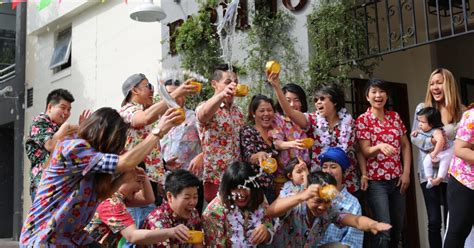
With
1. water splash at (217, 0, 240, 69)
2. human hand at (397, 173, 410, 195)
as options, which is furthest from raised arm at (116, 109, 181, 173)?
water splash at (217, 0, 240, 69)

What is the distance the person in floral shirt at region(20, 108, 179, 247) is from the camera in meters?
2.80

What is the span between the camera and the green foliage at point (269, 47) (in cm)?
653

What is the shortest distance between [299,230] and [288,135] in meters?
0.95

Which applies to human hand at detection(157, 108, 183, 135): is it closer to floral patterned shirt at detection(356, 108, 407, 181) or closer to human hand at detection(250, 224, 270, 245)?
human hand at detection(250, 224, 270, 245)

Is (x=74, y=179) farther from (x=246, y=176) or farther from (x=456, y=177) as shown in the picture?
(x=456, y=177)

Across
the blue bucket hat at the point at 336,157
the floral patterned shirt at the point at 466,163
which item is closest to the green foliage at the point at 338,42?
the blue bucket hat at the point at 336,157

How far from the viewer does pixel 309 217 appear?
13.2 feet

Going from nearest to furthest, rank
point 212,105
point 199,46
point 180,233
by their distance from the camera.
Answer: point 180,233 → point 212,105 → point 199,46

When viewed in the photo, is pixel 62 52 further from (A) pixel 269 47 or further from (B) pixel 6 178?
(A) pixel 269 47

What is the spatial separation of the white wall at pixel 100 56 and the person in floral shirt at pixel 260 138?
4.29 m

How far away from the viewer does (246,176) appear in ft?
12.7

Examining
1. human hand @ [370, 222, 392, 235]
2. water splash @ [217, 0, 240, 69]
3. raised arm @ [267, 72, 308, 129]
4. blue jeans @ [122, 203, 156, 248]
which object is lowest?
human hand @ [370, 222, 392, 235]

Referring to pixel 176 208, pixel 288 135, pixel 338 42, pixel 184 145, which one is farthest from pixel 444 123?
pixel 176 208

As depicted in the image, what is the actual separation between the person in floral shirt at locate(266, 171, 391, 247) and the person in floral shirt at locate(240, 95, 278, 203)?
0.41 m
